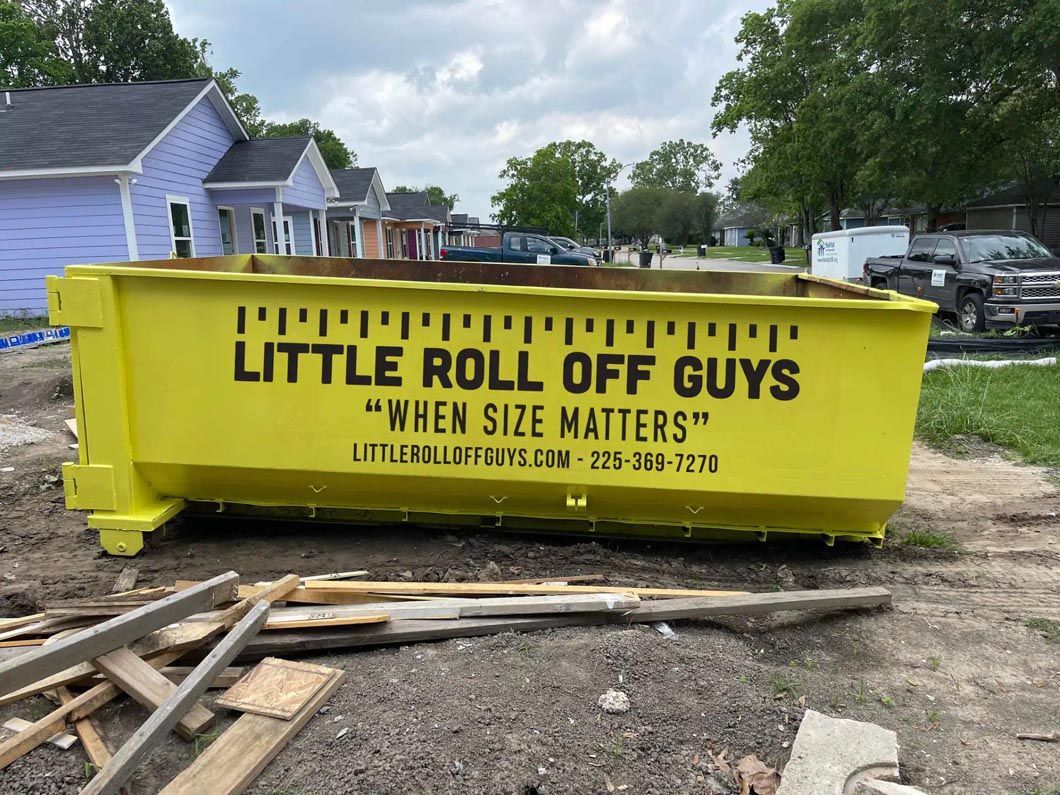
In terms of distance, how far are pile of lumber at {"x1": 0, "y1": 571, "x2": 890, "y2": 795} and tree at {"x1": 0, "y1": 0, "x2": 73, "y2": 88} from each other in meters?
47.6

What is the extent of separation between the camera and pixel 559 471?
158 inches

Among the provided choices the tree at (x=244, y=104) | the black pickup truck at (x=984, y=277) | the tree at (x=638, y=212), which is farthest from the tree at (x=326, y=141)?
the black pickup truck at (x=984, y=277)

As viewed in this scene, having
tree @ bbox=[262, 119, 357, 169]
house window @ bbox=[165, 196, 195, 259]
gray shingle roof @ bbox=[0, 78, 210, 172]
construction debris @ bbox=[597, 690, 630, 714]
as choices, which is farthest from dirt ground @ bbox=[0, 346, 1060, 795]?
tree @ bbox=[262, 119, 357, 169]

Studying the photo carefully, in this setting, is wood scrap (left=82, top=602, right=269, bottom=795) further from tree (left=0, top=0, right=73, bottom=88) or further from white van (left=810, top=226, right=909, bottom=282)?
tree (left=0, top=0, right=73, bottom=88)

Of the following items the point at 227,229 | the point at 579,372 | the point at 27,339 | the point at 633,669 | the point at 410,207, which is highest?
the point at 410,207

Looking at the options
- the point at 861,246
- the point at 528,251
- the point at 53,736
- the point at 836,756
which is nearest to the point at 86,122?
the point at 528,251

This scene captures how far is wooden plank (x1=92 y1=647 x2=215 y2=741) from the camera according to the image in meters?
2.58

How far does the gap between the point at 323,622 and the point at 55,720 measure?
961mm

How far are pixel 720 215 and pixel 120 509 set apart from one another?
126 meters

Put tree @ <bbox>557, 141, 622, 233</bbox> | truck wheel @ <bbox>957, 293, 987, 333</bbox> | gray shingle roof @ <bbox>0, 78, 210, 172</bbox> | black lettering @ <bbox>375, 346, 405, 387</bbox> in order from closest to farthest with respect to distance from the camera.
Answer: black lettering @ <bbox>375, 346, 405, 387</bbox>, truck wheel @ <bbox>957, 293, 987, 333</bbox>, gray shingle roof @ <bbox>0, 78, 210, 172</bbox>, tree @ <bbox>557, 141, 622, 233</bbox>

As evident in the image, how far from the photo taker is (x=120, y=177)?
15.1 m

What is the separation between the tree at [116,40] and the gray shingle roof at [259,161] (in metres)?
26.2

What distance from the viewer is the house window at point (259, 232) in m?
21.6

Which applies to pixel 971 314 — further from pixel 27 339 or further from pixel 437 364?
pixel 27 339
